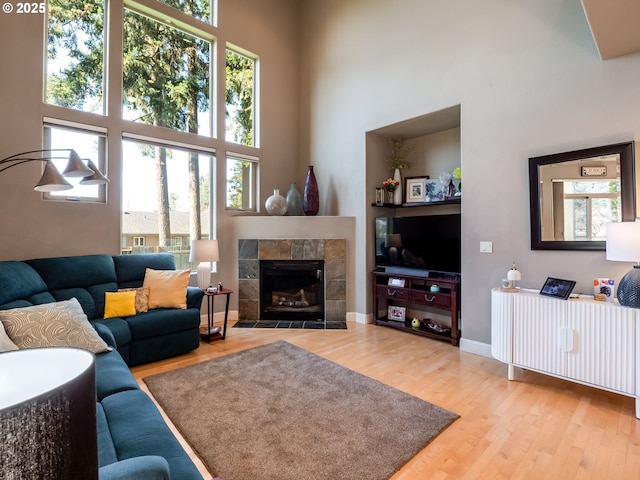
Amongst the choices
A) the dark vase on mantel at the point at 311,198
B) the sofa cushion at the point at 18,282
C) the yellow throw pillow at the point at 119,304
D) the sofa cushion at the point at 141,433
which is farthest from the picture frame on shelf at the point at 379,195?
the sofa cushion at the point at 18,282

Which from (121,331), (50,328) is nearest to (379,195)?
(121,331)

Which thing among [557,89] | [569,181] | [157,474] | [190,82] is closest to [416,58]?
[557,89]

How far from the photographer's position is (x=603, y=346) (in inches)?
96.2

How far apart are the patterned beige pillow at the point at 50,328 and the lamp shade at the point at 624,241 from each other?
3.74m

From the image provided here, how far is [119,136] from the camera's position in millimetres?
3941

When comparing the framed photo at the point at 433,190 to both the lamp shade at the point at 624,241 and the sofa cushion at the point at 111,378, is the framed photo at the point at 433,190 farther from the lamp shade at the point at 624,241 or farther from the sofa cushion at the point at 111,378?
the sofa cushion at the point at 111,378

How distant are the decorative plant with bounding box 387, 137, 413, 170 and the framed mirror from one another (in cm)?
190

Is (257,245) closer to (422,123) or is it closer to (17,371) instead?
(422,123)

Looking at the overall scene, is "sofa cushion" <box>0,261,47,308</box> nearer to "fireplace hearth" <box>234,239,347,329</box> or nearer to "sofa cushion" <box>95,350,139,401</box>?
"sofa cushion" <box>95,350,139,401</box>

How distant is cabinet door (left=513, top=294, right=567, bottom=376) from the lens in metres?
2.65

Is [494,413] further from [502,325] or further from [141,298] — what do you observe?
[141,298]

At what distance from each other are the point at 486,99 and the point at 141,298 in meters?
4.17

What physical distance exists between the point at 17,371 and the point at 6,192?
12.9ft

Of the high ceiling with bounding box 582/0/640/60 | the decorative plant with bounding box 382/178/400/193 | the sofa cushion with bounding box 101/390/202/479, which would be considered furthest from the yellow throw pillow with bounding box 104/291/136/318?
the high ceiling with bounding box 582/0/640/60
